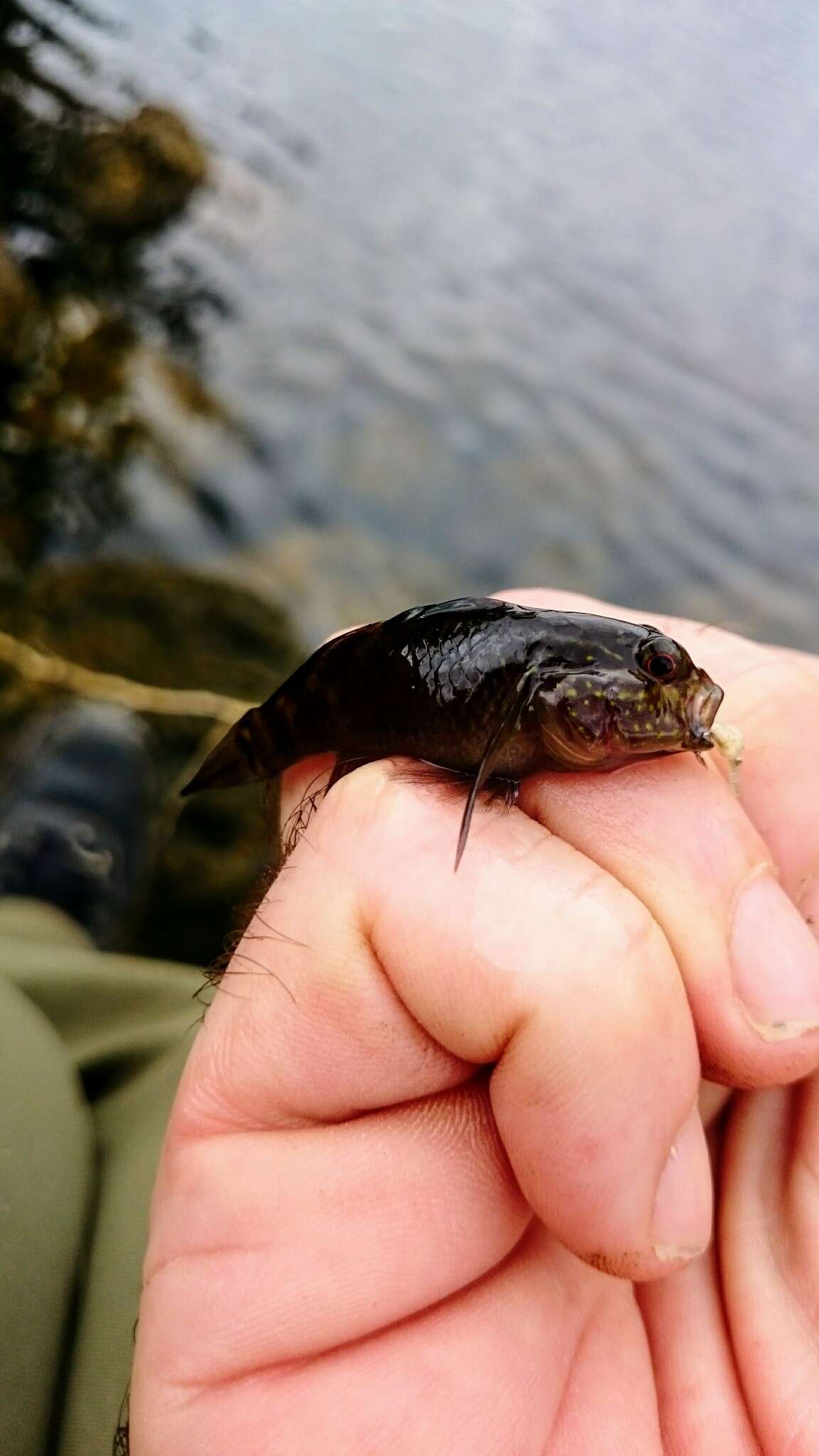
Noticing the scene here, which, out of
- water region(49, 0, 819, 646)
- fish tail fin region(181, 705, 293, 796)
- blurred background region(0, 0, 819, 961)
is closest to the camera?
fish tail fin region(181, 705, 293, 796)

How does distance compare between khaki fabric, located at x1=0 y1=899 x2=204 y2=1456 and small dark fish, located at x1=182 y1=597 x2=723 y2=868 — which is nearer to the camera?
small dark fish, located at x1=182 y1=597 x2=723 y2=868

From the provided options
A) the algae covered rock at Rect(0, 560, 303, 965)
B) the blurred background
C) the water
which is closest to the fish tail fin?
the algae covered rock at Rect(0, 560, 303, 965)

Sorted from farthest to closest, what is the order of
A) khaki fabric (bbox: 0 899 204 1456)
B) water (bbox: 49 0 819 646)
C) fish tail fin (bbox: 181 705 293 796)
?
1. water (bbox: 49 0 819 646)
2. fish tail fin (bbox: 181 705 293 796)
3. khaki fabric (bbox: 0 899 204 1456)

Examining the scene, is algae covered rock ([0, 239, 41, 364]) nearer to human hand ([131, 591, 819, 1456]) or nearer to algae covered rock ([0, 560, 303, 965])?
algae covered rock ([0, 560, 303, 965])

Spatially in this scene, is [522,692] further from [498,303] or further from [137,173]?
[137,173]

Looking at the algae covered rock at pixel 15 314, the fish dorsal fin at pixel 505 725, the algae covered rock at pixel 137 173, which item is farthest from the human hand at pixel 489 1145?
the algae covered rock at pixel 137 173

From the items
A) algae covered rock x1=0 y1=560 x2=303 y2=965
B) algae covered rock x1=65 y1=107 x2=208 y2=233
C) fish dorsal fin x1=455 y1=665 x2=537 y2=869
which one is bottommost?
algae covered rock x1=0 y1=560 x2=303 y2=965

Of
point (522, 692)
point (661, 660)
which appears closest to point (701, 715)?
point (661, 660)
